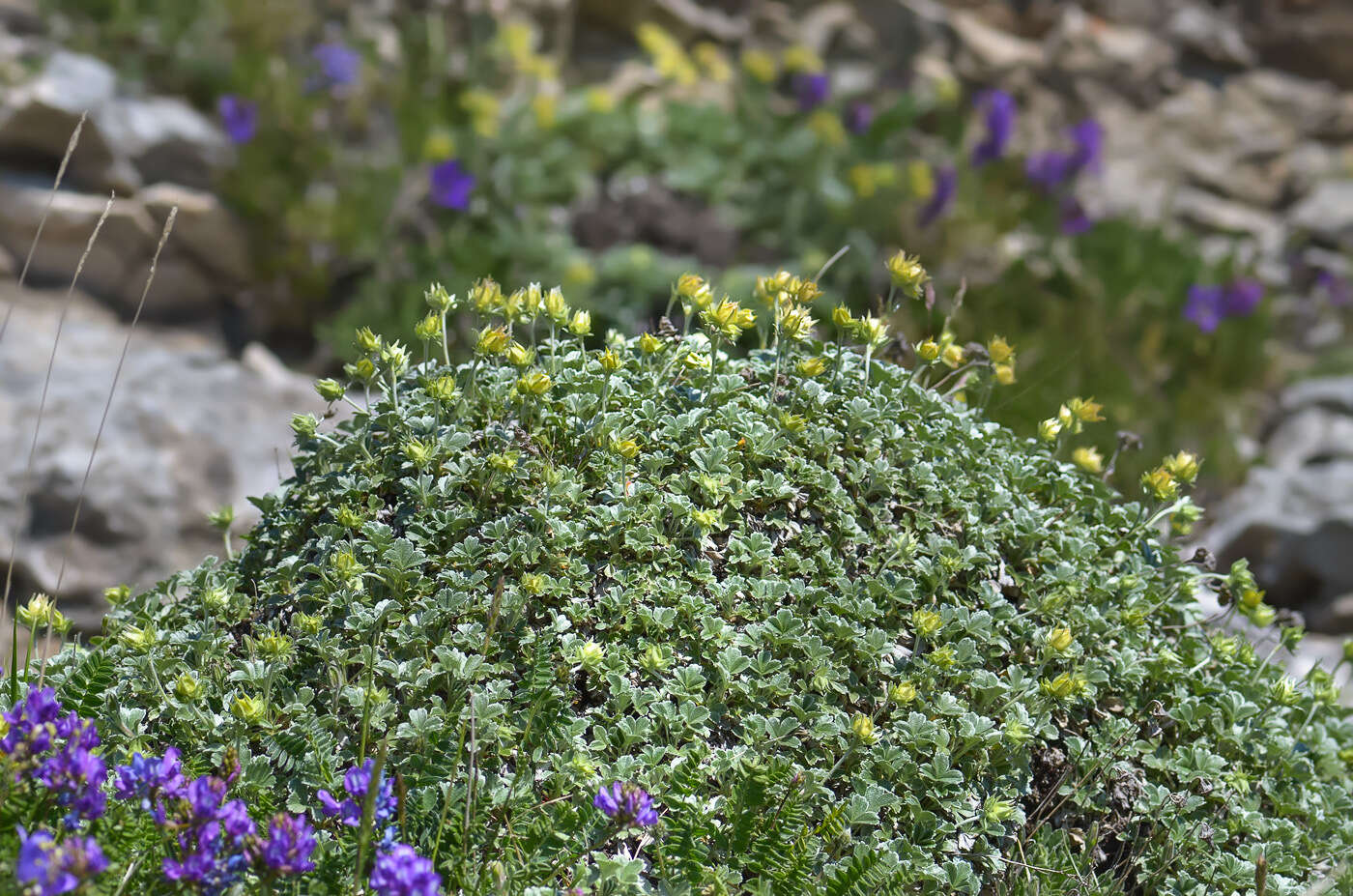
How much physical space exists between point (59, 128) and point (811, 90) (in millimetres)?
4008

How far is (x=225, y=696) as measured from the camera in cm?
196

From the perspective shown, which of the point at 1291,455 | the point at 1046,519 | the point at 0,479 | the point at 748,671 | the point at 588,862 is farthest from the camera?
the point at 1291,455

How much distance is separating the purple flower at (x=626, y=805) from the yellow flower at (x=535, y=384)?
72cm

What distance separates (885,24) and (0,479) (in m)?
6.07

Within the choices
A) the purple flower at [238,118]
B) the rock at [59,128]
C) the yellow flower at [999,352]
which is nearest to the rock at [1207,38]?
the purple flower at [238,118]

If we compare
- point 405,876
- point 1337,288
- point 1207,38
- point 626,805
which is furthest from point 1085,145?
point 405,876

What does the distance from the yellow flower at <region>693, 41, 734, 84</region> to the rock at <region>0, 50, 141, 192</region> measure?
3223mm

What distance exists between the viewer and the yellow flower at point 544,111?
6211 mm

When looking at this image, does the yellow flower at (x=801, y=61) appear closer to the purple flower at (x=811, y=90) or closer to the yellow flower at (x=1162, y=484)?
the purple flower at (x=811, y=90)

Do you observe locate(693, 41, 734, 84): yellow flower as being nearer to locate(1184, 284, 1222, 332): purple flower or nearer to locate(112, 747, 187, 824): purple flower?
locate(1184, 284, 1222, 332): purple flower

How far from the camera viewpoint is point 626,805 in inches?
65.3

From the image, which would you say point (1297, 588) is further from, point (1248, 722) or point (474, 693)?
point (474, 693)

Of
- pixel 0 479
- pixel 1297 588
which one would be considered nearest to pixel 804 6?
pixel 1297 588

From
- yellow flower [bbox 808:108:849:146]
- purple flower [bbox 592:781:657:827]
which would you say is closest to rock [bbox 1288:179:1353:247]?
yellow flower [bbox 808:108:849:146]
